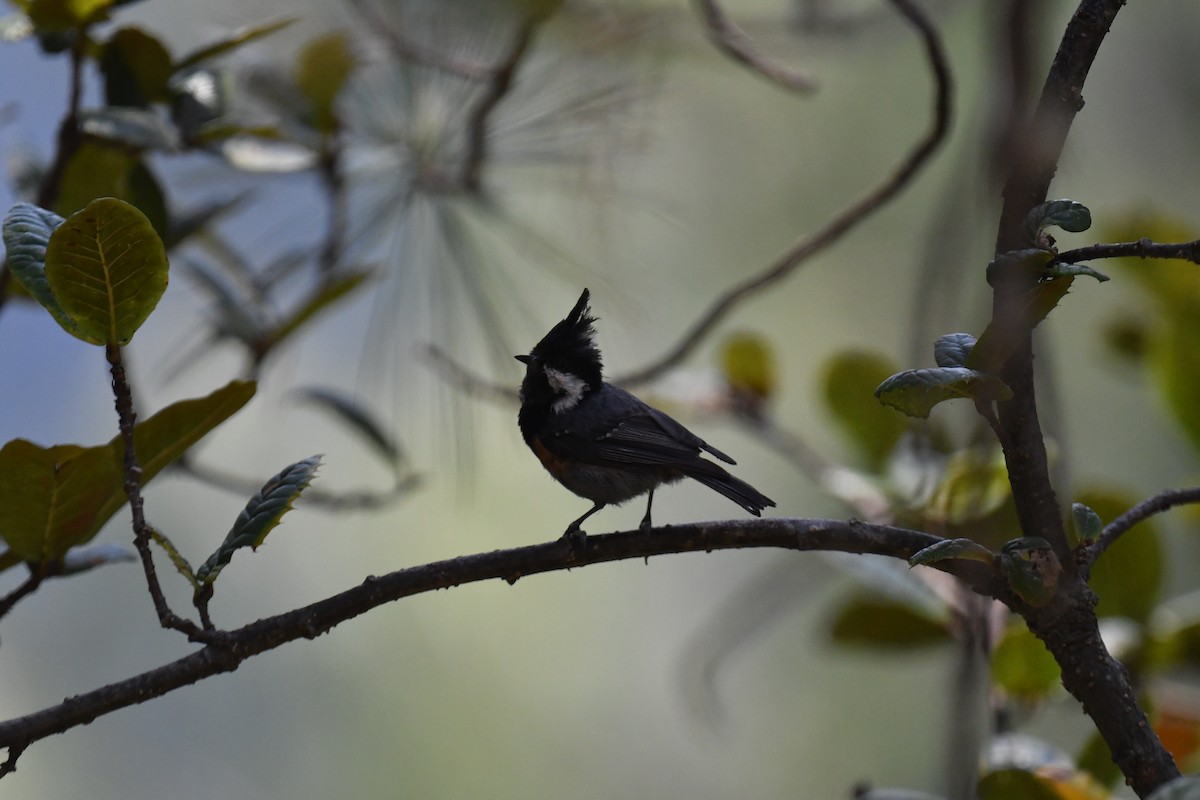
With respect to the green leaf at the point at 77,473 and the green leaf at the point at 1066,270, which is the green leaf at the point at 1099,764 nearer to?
the green leaf at the point at 1066,270

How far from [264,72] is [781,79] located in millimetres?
1073

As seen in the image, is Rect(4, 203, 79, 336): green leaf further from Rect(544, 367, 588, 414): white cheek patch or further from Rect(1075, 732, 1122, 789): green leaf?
Rect(1075, 732, 1122, 789): green leaf

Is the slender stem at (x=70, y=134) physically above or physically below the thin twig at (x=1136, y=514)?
above

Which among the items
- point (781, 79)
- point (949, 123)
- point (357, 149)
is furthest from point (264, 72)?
point (949, 123)

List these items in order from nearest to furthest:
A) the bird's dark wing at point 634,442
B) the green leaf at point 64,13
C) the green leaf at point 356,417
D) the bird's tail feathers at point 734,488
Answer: the green leaf at point 64,13, the bird's tail feathers at point 734,488, the bird's dark wing at point 634,442, the green leaf at point 356,417

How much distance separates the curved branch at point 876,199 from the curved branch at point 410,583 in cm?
63

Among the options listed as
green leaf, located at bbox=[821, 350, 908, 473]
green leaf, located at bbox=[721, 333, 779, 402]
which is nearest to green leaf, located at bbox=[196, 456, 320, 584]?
green leaf, located at bbox=[821, 350, 908, 473]

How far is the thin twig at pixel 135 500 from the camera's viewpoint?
37.5 inches

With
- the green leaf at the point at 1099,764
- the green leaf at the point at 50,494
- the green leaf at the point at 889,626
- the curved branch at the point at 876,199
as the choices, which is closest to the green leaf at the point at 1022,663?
the green leaf at the point at 1099,764

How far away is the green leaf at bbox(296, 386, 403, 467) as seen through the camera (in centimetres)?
200

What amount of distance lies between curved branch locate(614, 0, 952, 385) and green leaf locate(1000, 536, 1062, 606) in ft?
2.33

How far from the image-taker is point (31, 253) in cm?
101

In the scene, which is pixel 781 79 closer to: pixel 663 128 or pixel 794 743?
pixel 663 128

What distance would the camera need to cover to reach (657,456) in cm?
168
